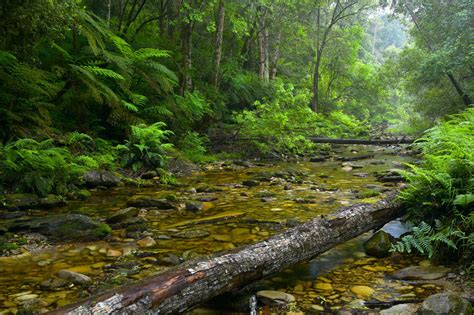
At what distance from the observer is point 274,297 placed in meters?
2.54

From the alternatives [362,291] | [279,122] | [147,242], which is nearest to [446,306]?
[362,291]

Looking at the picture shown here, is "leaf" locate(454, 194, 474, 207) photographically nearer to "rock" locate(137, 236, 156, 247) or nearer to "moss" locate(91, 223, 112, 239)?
"rock" locate(137, 236, 156, 247)

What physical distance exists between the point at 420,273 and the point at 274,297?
1.30m

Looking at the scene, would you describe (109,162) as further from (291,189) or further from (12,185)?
(291,189)

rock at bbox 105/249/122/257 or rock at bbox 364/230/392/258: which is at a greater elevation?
rock at bbox 364/230/392/258

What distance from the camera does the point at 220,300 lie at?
2463 millimetres

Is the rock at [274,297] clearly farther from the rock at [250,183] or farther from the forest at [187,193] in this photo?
the rock at [250,183]

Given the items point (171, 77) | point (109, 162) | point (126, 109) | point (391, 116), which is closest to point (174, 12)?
point (171, 77)

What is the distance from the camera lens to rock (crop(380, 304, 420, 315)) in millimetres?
2280

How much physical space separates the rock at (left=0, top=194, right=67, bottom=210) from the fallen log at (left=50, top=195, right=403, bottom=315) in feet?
10.9

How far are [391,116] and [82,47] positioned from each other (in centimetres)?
3567

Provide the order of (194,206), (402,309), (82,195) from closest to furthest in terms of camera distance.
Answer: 1. (402,309)
2. (194,206)
3. (82,195)

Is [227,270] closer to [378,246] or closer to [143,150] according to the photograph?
[378,246]

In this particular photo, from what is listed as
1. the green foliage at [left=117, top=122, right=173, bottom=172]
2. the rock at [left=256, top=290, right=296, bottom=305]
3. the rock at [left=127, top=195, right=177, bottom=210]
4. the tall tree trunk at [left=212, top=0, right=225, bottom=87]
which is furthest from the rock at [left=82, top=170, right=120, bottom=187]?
the tall tree trunk at [left=212, top=0, right=225, bottom=87]
